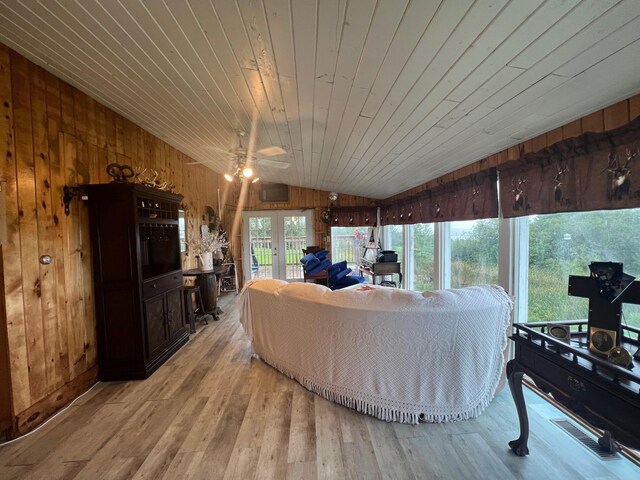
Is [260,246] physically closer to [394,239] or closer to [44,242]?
[394,239]

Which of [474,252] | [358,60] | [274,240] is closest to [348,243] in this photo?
[274,240]

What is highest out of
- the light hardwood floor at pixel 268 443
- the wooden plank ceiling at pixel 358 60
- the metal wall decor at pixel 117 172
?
the wooden plank ceiling at pixel 358 60

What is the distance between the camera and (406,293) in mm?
2062

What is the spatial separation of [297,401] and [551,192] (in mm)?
2592

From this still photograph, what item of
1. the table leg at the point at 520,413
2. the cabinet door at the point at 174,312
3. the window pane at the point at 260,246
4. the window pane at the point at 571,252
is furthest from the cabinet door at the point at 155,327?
the window pane at the point at 260,246

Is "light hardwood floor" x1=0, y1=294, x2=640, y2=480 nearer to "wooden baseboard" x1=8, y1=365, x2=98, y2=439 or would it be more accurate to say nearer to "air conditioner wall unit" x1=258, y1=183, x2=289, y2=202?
"wooden baseboard" x1=8, y1=365, x2=98, y2=439

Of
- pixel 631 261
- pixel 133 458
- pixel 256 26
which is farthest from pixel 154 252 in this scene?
pixel 631 261

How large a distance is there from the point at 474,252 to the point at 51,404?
4360 millimetres

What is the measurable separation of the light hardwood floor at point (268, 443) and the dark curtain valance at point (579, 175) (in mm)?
1584

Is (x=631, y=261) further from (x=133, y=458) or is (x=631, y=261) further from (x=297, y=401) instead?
(x=133, y=458)

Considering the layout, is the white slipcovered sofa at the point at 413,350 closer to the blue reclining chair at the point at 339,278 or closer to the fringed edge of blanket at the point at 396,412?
the fringed edge of blanket at the point at 396,412

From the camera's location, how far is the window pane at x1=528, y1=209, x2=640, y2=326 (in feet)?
5.80

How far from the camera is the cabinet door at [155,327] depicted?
9.02ft

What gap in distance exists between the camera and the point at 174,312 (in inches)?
131
